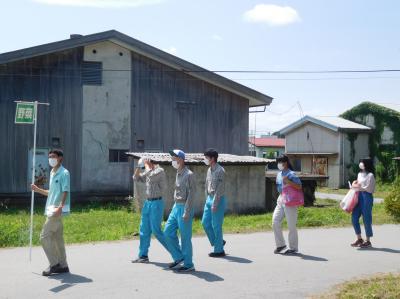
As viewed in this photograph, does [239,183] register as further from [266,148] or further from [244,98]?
[266,148]

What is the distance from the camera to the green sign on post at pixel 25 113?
9.13 metres


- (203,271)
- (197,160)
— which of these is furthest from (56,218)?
(197,160)

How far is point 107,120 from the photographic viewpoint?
2083cm

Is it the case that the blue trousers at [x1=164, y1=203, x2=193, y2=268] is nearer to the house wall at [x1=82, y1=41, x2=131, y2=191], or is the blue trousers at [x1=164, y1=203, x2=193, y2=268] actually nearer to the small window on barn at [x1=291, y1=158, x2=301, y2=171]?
the house wall at [x1=82, y1=41, x2=131, y2=191]

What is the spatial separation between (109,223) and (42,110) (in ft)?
24.2

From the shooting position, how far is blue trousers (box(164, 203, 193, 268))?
8.11 meters

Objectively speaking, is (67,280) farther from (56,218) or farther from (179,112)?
(179,112)

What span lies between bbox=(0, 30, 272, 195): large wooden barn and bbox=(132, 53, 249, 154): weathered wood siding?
0.04 m

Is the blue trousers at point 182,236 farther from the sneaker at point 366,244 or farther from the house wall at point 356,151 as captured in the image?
the house wall at point 356,151

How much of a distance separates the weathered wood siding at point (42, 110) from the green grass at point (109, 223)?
2.16 metres

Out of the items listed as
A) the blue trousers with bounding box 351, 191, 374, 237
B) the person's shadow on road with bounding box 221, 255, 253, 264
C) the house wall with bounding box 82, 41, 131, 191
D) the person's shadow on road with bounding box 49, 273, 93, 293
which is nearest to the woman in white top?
the blue trousers with bounding box 351, 191, 374, 237

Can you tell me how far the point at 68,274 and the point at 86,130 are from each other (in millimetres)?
13094

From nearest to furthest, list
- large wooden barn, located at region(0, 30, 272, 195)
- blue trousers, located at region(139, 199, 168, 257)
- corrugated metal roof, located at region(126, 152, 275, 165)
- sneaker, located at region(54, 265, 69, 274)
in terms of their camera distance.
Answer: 1. sneaker, located at region(54, 265, 69, 274)
2. blue trousers, located at region(139, 199, 168, 257)
3. corrugated metal roof, located at region(126, 152, 275, 165)
4. large wooden barn, located at region(0, 30, 272, 195)

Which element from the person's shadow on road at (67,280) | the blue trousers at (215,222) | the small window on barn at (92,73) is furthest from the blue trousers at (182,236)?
the small window on barn at (92,73)
